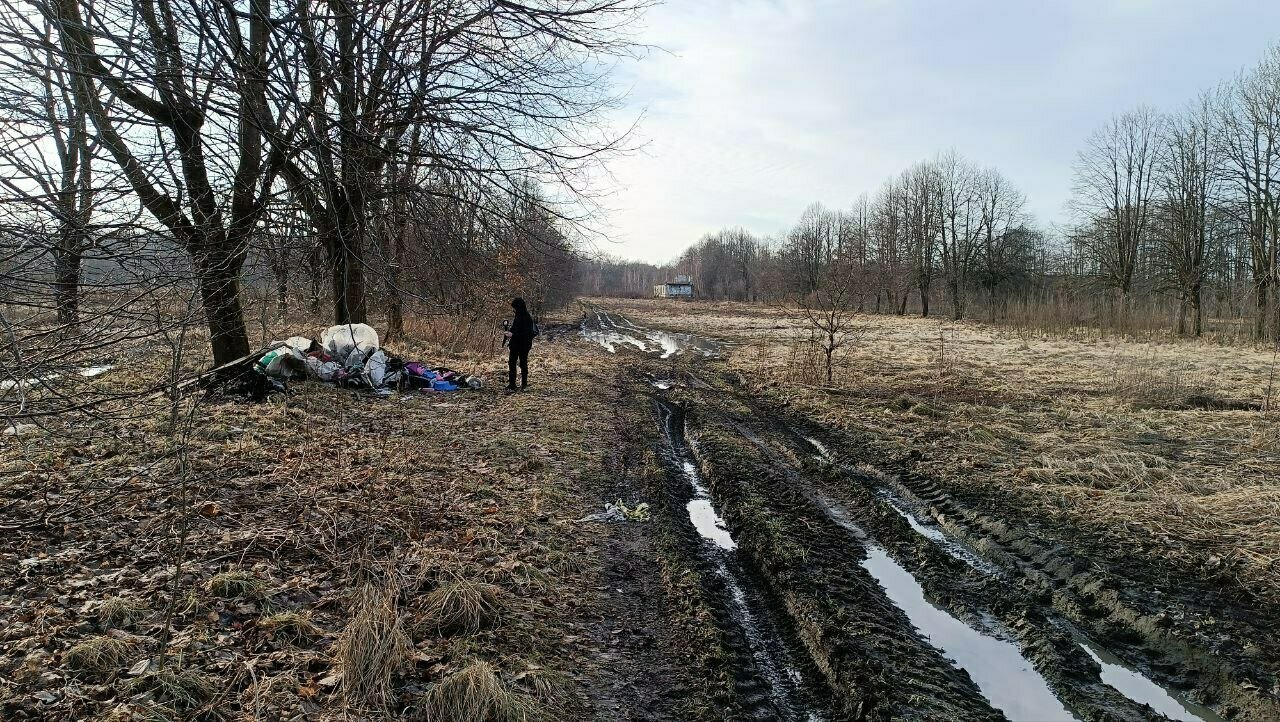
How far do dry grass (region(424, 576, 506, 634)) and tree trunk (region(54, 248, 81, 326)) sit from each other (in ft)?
7.61

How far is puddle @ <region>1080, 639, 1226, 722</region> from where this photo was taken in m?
3.37

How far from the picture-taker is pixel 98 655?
297 centimetres

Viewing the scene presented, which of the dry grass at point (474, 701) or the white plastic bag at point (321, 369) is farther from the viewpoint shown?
the white plastic bag at point (321, 369)

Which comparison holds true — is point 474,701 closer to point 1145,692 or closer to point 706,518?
point 706,518

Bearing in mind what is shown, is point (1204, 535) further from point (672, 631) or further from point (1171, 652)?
point (672, 631)

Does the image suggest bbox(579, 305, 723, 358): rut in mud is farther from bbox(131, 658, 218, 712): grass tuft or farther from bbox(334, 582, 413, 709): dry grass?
bbox(131, 658, 218, 712): grass tuft

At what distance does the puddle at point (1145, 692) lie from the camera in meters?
3.37

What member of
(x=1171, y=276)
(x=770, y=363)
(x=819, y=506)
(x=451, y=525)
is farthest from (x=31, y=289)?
(x=1171, y=276)

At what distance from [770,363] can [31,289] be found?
1688 centimetres

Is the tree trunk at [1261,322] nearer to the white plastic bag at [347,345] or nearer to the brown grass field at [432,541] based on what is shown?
the brown grass field at [432,541]

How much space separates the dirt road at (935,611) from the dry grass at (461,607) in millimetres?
1386

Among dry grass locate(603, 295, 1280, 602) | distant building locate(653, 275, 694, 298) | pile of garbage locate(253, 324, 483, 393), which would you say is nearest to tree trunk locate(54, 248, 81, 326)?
pile of garbage locate(253, 324, 483, 393)

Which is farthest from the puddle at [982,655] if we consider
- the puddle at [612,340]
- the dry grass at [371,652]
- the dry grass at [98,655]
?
the puddle at [612,340]

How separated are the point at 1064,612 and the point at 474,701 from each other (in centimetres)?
402
